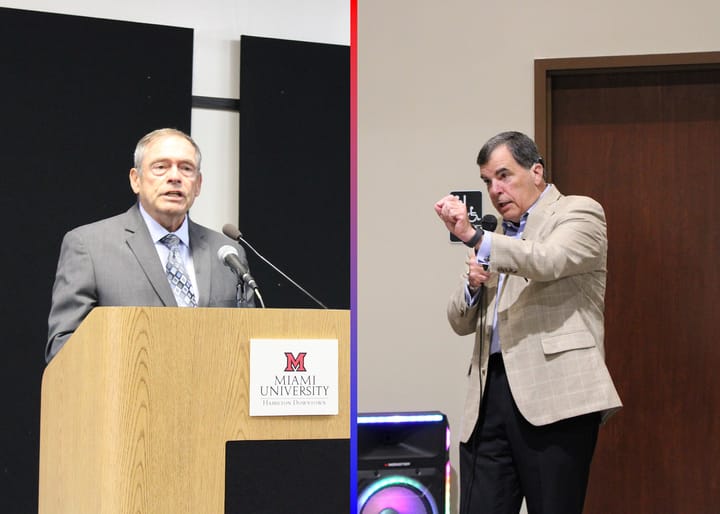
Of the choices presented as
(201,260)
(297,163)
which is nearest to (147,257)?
(201,260)

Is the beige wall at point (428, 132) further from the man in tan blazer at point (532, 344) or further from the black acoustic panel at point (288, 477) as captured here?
the black acoustic panel at point (288, 477)

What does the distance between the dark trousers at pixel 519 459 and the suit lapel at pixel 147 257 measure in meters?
1.10

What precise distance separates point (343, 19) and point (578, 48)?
1.12 m

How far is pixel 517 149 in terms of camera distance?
2.72 meters

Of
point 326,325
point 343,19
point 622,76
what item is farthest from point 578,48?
point 326,325

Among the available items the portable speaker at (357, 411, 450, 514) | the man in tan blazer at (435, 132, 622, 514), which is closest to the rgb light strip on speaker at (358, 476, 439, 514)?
the portable speaker at (357, 411, 450, 514)

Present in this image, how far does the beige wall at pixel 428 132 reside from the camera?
4.04 metres

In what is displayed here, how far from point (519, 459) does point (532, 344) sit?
1.17ft

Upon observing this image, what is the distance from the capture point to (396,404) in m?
4.06

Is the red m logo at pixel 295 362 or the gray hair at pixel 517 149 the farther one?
the gray hair at pixel 517 149

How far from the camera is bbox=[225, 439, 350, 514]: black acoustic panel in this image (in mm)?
1597

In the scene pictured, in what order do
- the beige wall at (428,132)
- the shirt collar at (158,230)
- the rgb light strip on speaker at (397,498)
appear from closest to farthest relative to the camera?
the shirt collar at (158,230) → the rgb light strip on speaker at (397,498) → the beige wall at (428,132)

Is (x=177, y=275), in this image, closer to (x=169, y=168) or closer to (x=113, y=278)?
(x=113, y=278)

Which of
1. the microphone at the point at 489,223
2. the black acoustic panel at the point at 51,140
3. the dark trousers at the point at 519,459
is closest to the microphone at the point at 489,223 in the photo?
the microphone at the point at 489,223
